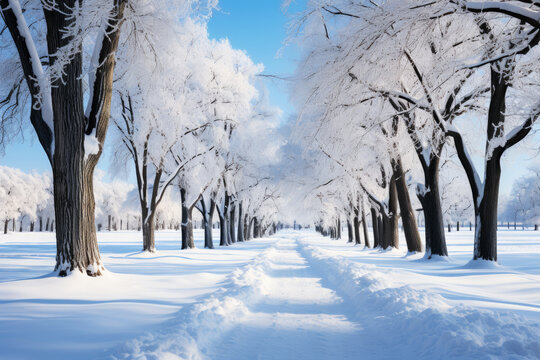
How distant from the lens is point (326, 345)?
4375 millimetres

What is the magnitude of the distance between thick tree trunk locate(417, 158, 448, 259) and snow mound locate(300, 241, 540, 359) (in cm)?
816

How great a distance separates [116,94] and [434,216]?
14.4 metres

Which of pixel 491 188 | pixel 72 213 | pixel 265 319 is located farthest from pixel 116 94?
pixel 491 188

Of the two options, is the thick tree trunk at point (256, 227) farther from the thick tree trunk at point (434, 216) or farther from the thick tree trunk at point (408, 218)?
the thick tree trunk at point (434, 216)

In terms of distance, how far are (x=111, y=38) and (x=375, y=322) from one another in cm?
770

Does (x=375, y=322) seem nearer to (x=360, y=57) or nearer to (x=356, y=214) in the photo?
(x=360, y=57)

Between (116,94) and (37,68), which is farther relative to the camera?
(116,94)

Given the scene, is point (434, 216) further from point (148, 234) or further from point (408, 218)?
point (148, 234)

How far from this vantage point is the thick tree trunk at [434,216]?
13758mm

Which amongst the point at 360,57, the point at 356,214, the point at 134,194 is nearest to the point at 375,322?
the point at 360,57

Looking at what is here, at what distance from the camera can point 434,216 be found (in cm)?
1409

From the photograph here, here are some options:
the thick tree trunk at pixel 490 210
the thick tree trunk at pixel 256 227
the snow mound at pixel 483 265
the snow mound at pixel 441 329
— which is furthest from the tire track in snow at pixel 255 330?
the thick tree trunk at pixel 256 227

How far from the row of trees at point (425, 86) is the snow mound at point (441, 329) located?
4249mm

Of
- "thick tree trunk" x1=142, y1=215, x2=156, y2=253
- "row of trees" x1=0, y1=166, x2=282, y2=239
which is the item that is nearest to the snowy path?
"thick tree trunk" x1=142, y1=215, x2=156, y2=253
